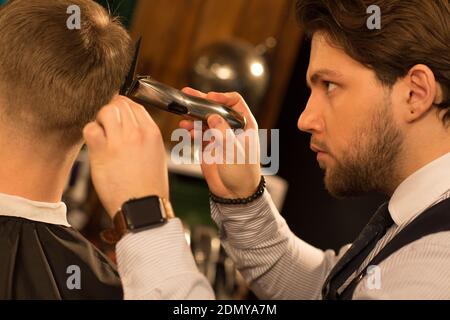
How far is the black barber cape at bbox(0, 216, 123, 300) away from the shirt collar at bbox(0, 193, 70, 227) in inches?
0.4

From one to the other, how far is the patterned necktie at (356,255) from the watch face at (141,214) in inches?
23.1

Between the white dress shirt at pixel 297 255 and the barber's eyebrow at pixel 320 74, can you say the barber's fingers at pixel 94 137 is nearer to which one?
the white dress shirt at pixel 297 255

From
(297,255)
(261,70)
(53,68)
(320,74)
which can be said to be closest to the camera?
(53,68)

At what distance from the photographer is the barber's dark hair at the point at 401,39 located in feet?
5.29

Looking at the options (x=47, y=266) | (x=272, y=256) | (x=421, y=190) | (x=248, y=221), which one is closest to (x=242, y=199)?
(x=248, y=221)

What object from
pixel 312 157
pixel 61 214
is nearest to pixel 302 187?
pixel 312 157

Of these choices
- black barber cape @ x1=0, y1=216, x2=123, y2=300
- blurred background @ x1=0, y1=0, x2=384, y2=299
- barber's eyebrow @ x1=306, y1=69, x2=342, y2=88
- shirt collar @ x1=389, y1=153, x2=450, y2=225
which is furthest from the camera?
blurred background @ x1=0, y1=0, x2=384, y2=299

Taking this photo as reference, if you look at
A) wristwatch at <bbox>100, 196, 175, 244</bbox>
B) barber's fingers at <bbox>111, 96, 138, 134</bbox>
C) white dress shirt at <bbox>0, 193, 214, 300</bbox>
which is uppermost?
barber's fingers at <bbox>111, 96, 138, 134</bbox>

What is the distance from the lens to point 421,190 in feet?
5.14

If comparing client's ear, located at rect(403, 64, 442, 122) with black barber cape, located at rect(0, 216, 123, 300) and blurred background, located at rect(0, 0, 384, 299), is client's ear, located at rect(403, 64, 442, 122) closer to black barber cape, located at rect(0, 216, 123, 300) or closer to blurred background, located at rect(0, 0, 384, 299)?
black barber cape, located at rect(0, 216, 123, 300)

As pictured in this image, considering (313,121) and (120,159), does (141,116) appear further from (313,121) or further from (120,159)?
(313,121)

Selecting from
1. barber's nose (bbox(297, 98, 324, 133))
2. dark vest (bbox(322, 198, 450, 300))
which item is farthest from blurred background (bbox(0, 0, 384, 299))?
dark vest (bbox(322, 198, 450, 300))

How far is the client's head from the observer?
1378 mm

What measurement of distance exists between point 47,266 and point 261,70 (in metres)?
2.48
